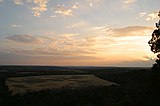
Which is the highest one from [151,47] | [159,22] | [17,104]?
[159,22]

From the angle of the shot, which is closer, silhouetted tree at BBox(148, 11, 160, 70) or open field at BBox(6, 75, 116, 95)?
silhouetted tree at BBox(148, 11, 160, 70)

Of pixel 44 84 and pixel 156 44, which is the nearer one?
pixel 156 44

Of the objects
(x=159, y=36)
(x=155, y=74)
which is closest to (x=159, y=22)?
(x=159, y=36)

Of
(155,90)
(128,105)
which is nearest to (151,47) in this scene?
(155,90)

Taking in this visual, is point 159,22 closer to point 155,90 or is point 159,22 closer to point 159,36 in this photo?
point 159,36

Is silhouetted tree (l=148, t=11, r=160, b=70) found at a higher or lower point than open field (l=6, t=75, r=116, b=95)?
higher

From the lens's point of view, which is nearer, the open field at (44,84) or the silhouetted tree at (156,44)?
the silhouetted tree at (156,44)

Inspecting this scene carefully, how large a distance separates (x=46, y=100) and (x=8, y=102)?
19.2ft

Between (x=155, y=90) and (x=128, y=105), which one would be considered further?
(x=128, y=105)

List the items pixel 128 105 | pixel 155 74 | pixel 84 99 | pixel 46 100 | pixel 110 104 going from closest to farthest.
A: pixel 155 74 → pixel 128 105 → pixel 110 104 → pixel 46 100 → pixel 84 99

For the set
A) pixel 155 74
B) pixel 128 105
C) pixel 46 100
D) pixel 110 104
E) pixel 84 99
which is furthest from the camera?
pixel 84 99

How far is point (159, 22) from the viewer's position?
2736 centimetres

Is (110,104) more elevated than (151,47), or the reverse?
(151,47)

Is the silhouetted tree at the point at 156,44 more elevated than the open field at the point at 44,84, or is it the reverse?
the silhouetted tree at the point at 156,44
